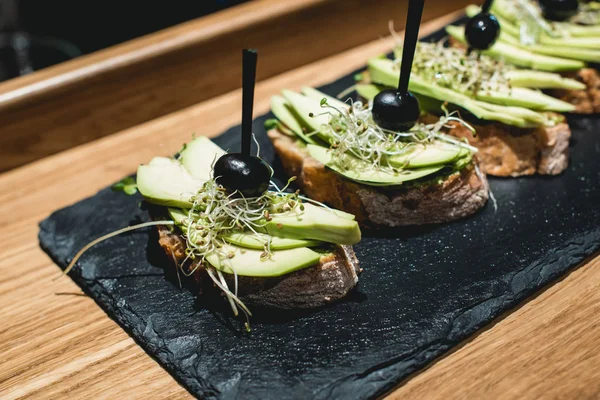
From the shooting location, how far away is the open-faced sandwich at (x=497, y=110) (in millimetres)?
2936

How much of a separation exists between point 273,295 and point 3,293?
1104mm

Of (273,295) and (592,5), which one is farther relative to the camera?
(592,5)

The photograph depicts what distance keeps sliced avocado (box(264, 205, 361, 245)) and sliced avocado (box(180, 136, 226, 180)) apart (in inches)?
15.7

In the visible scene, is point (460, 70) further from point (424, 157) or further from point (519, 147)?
point (424, 157)

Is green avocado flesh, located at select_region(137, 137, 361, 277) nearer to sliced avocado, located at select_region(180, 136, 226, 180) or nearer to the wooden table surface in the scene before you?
sliced avocado, located at select_region(180, 136, 226, 180)

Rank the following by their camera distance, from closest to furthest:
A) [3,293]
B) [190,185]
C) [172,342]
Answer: [172,342] < [190,185] < [3,293]

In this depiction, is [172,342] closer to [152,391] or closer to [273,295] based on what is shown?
[152,391]

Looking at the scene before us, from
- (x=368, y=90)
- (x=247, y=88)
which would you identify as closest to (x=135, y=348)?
(x=247, y=88)

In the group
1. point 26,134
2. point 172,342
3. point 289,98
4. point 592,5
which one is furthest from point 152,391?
point 592,5

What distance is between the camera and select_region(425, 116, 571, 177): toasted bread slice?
117 inches

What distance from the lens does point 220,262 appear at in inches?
85.6

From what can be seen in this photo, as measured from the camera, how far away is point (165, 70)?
144 inches

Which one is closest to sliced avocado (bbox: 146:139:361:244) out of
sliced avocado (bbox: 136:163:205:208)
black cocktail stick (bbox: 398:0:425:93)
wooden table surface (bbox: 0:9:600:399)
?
sliced avocado (bbox: 136:163:205:208)

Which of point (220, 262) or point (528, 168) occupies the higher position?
point (220, 262)
